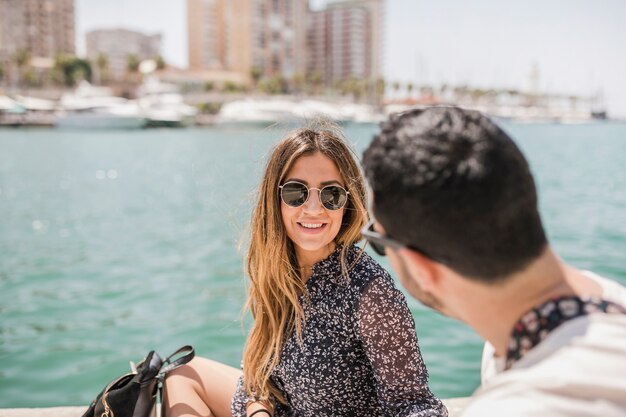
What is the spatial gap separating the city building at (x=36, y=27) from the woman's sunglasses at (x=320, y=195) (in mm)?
126459

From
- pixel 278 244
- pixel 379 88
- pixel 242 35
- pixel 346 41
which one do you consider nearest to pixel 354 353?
pixel 278 244

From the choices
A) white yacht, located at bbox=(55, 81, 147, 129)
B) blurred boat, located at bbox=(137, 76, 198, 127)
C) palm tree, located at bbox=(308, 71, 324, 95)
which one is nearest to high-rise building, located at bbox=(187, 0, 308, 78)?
palm tree, located at bbox=(308, 71, 324, 95)

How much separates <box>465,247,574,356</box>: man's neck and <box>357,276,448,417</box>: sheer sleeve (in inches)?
35.8

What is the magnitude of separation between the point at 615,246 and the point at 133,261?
8.96 metres

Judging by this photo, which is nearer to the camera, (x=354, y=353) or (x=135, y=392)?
(x=354, y=353)

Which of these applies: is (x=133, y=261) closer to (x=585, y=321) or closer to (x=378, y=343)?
(x=378, y=343)

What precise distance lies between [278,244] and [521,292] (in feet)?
4.99

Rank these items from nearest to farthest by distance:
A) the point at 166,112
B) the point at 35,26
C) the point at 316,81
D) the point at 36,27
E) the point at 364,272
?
the point at 364,272 → the point at 166,112 → the point at 316,81 → the point at 35,26 → the point at 36,27

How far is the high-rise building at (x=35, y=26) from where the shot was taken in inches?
4727

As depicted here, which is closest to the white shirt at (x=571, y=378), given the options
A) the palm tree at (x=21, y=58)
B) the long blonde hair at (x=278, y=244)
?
the long blonde hair at (x=278, y=244)

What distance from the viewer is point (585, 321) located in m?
0.99

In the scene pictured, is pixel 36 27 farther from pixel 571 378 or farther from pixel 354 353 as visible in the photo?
pixel 571 378

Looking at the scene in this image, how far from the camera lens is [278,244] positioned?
99.3 inches

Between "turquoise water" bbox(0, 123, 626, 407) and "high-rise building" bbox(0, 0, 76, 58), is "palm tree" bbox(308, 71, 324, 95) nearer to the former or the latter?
"high-rise building" bbox(0, 0, 76, 58)
